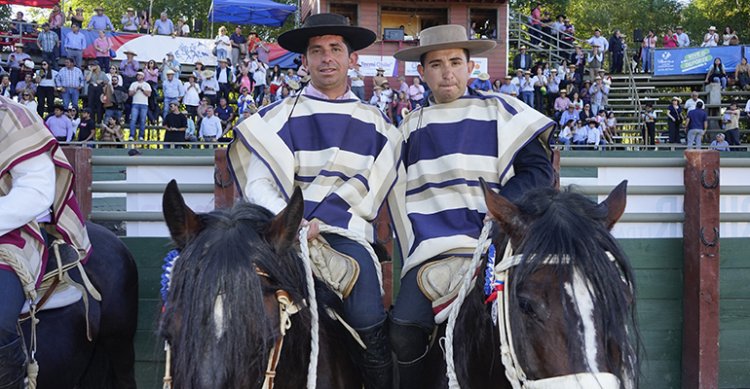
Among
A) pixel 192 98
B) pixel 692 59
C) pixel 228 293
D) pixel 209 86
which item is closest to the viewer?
pixel 228 293

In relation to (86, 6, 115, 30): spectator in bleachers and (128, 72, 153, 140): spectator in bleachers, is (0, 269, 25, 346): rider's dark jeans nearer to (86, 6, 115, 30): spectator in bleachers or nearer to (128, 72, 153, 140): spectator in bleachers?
(128, 72, 153, 140): spectator in bleachers

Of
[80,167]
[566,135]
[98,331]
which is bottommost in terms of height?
[98,331]

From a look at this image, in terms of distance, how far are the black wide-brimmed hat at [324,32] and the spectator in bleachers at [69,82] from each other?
17861 mm

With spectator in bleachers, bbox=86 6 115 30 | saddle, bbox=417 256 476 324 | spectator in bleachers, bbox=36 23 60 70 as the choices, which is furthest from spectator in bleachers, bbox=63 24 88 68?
saddle, bbox=417 256 476 324

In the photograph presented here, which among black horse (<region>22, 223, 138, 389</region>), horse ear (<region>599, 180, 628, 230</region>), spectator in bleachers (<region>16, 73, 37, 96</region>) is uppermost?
spectator in bleachers (<region>16, 73, 37, 96</region>)

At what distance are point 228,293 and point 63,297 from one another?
1698 millimetres

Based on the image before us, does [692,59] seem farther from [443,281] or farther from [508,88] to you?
[443,281]

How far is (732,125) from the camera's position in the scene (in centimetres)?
2552

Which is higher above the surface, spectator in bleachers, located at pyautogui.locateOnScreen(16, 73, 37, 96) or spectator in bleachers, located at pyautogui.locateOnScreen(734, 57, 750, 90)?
spectator in bleachers, located at pyautogui.locateOnScreen(734, 57, 750, 90)

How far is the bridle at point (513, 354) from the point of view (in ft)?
8.29

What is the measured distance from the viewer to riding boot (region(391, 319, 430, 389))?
149 inches

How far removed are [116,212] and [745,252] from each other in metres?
4.19

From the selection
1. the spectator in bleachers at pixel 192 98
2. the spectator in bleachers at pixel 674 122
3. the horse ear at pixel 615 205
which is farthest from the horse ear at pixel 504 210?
the spectator in bleachers at pixel 674 122

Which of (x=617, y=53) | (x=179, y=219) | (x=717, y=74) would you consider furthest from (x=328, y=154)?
(x=617, y=53)
